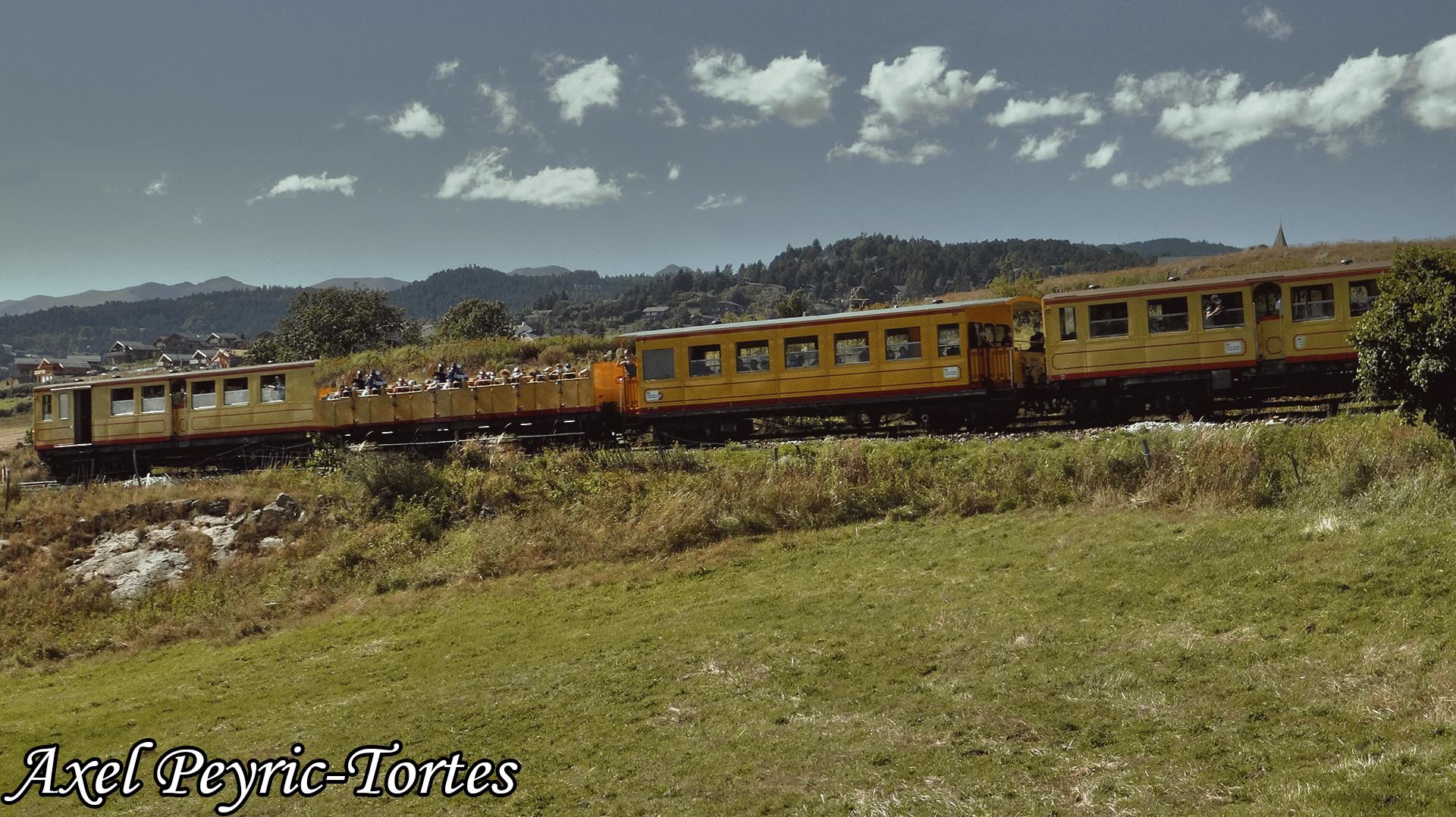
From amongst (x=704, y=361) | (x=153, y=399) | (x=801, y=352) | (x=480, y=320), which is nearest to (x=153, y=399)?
(x=153, y=399)

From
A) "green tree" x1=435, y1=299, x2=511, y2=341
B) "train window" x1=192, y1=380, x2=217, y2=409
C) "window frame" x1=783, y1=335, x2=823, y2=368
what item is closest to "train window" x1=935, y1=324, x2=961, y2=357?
"window frame" x1=783, y1=335, x2=823, y2=368

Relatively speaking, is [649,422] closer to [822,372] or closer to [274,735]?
[822,372]

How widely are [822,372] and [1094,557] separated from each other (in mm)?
10694

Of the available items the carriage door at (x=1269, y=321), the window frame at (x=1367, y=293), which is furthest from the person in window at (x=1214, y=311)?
the window frame at (x=1367, y=293)

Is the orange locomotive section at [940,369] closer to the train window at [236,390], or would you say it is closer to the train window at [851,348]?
the train window at [851,348]

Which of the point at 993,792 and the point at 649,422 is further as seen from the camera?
the point at 649,422

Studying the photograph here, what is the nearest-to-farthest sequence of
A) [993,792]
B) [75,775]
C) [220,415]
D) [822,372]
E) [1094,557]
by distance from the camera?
1. [993,792]
2. [75,775]
3. [1094,557]
4. [822,372]
5. [220,415]

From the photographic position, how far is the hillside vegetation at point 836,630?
8484 millimetres

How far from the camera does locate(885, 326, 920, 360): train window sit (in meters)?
23.4

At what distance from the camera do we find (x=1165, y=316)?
74.1 feet

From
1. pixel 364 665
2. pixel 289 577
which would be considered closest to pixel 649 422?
pixel 289 577

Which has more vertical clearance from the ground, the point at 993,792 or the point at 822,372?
the point at 822,372

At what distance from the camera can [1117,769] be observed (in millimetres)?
8031

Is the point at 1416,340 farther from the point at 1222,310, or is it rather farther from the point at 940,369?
the point at 940,369
